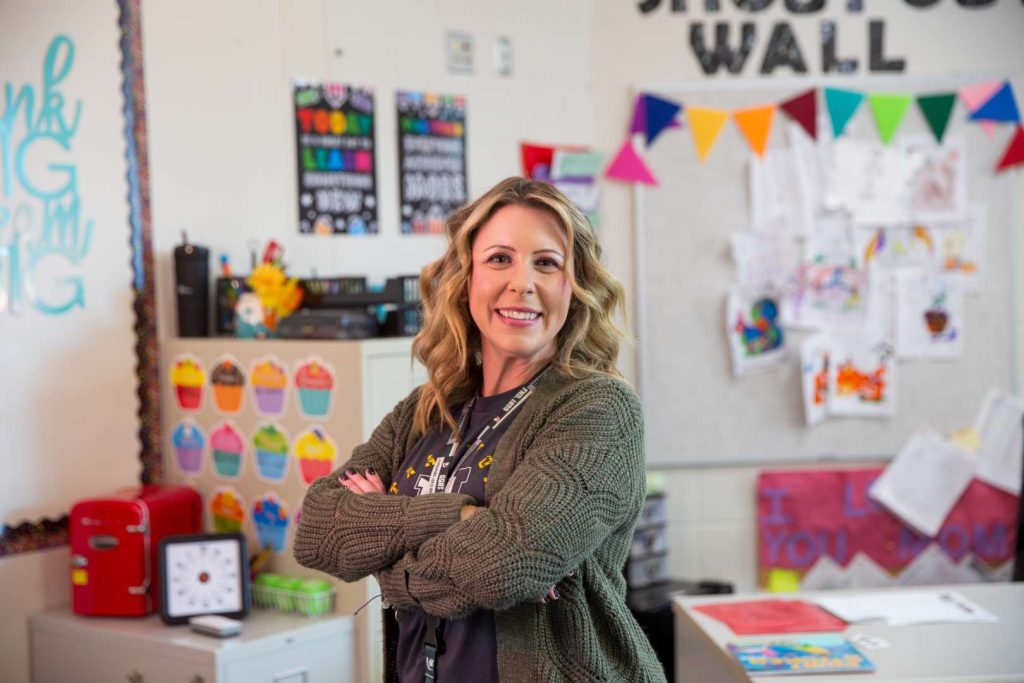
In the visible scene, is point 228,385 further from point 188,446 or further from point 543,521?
point 543,521

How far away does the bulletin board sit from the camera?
3986mm

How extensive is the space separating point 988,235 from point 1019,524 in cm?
109

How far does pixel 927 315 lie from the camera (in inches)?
157

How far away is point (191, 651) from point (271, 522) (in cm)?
44

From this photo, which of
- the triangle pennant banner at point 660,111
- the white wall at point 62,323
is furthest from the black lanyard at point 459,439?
the triangle pennant banner at point 660,111

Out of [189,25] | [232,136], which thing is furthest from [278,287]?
[189,25]

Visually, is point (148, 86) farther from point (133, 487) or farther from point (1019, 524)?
point (1019, 524)

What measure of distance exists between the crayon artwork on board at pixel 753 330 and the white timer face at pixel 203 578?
1.93 meters

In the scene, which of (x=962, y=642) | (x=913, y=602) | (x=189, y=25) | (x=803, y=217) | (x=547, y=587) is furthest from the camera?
(x=803, y=217)

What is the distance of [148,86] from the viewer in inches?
125

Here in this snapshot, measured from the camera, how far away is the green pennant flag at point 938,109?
13.0 ft

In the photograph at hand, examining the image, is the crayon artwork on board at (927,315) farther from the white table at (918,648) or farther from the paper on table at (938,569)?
the white table at (918,648)

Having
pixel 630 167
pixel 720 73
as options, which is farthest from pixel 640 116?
pixel 720 73

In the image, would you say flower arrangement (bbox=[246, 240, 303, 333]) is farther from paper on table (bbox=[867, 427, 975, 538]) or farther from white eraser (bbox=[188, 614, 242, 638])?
paper on table (bbox=[867, 427, 975, 538])
